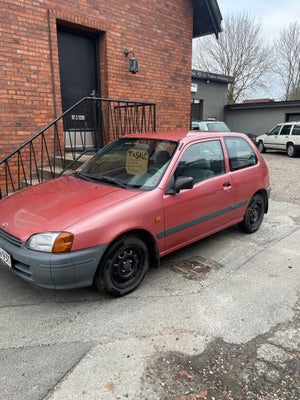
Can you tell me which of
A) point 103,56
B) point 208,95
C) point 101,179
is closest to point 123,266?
point 101,179

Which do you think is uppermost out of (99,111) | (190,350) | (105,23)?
(105,23)

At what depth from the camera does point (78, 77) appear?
6.74 meters

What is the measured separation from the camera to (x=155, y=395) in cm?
199

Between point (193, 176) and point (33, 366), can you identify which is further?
point (193, 176)

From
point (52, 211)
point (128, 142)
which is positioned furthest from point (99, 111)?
point (52, 211)

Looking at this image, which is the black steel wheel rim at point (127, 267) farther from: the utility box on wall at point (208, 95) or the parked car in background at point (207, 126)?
the utility box on wall at point (208, 95)

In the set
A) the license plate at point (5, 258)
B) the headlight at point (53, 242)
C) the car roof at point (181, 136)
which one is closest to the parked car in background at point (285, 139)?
the car roof at point (181, 136)

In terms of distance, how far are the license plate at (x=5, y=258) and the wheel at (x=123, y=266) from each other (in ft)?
2.57

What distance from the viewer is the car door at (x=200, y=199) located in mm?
3439

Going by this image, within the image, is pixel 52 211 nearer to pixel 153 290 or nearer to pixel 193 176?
pixel 153 290

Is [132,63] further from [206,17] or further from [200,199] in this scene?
[200,199]

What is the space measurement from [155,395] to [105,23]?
22.0 ft

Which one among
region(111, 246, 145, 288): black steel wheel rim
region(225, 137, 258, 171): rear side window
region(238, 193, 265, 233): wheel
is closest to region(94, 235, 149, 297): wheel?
region(111, 246, 145, 288): black steel wheel rim

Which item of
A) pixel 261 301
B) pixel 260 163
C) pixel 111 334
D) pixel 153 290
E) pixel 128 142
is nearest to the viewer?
pixel 111 334
